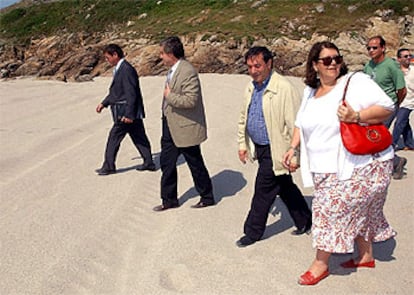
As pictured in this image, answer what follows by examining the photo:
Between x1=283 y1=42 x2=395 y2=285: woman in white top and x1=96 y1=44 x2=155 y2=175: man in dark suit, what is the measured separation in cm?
354

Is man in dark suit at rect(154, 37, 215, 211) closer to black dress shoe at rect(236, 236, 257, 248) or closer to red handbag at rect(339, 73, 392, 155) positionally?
black dress shoe at rect(236, 236, 257, 248)

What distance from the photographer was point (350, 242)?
3.58 meters

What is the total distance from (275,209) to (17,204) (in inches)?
116

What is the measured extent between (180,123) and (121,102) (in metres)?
1.82

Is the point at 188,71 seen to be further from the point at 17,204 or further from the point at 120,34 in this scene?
the point at 120,34

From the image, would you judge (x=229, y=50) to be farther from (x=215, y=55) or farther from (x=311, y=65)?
(x=311, y=65)

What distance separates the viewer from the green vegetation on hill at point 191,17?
24297 millimetres

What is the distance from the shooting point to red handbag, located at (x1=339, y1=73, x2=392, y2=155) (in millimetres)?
3354

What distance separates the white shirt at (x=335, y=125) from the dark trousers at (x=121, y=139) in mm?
3833

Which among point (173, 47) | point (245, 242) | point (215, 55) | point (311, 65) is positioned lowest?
point (215, 55)

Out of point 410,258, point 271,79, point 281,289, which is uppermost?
point 271,79

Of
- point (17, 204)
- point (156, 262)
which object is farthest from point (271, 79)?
point (17, 204)

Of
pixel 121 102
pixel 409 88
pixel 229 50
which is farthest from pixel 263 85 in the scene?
pixel 229 50

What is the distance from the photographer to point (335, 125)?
3.43 meters
